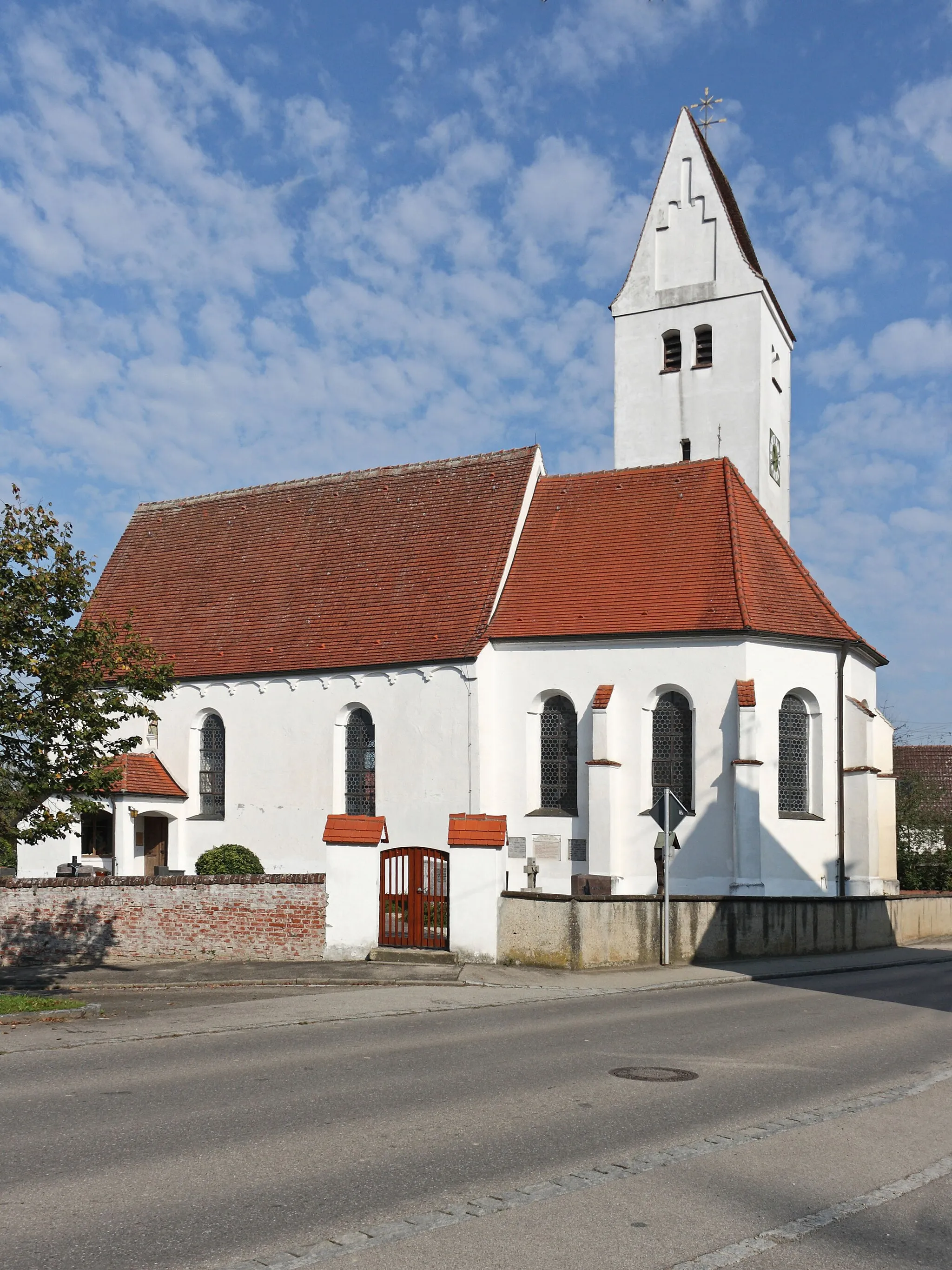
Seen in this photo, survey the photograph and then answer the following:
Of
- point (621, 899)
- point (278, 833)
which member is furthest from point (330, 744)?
point (621, 899)

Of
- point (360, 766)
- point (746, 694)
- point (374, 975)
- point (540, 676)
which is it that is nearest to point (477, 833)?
point (374, 975)

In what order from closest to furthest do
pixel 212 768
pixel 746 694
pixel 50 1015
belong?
1. pixel 50 1015
2. pixel 746 694
3. pixel 212 768

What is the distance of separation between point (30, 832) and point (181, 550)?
19.5 metres

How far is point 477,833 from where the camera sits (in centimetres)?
1934

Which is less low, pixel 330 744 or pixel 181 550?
pixel 181 550

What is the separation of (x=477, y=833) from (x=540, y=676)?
9.22m

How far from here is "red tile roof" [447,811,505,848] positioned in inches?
760

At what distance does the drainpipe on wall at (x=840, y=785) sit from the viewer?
2708 cm

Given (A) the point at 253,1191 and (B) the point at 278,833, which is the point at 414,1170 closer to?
(A) the point at 253,1191

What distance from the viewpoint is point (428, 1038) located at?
12.3 m

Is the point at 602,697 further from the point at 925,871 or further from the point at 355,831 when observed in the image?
the point at 925,871

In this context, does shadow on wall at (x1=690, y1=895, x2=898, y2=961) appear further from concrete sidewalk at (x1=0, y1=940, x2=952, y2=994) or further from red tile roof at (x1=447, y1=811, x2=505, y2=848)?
red tile roof at (x1=447, y1=811, x2=505, y2=848)

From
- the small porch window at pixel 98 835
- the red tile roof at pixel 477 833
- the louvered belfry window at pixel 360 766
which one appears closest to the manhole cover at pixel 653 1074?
the red tile roof at pixel 477 833

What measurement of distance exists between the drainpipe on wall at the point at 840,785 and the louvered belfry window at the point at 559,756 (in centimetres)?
587
